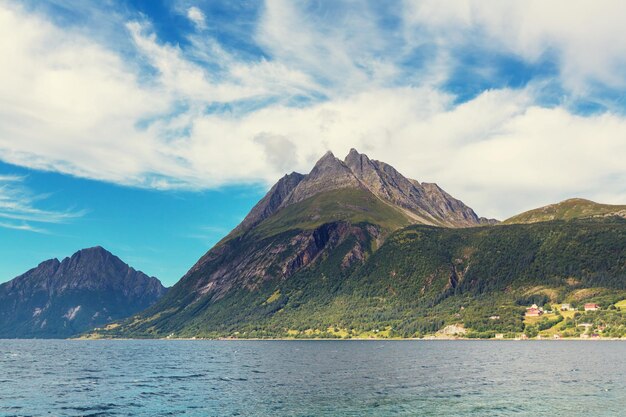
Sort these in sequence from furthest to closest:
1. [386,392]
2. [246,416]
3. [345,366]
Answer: [345,366] → [386,392] → [246,416]

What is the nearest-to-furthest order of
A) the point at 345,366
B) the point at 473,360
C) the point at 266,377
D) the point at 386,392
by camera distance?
the point at 386,392
the point at 266,377
the point at 345,366
the point at 473,360

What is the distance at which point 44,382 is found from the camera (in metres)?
133

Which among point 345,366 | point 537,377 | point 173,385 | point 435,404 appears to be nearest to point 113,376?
point 173,385

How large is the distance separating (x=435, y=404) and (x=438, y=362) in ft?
301

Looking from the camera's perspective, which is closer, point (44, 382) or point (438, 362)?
point (44, 382)

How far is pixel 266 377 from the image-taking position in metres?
142

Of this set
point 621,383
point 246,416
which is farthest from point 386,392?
point 621,383

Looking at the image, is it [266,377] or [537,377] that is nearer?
[537,377]

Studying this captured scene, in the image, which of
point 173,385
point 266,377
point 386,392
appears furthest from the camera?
point 266,377

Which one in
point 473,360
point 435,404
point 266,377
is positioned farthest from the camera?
point 473,360

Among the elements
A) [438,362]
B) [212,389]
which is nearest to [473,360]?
[438,362]

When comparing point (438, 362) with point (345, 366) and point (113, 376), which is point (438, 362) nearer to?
point (345, 366)

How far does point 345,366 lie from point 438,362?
1338 inches

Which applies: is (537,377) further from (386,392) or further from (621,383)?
(386,392)
